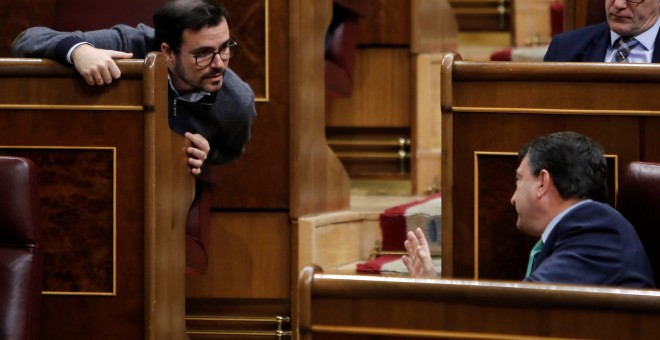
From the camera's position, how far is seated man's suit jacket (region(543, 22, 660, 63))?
1.32 meters

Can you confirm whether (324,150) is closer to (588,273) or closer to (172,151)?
(172,151)

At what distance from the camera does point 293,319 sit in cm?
149

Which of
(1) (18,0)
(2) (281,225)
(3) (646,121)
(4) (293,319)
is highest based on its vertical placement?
(1) (18,0)

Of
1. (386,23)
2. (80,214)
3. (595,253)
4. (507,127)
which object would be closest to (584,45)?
(507,127)

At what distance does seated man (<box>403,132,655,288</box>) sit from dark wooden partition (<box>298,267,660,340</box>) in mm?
145

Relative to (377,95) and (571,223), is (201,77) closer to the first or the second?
(571,223)

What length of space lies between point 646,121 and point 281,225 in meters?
0.51

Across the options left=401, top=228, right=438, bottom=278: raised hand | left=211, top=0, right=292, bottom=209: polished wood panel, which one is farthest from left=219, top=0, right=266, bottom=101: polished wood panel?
left=401, top=228, right=438, bottom=278: raised hand

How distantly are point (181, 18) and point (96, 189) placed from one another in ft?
0.63

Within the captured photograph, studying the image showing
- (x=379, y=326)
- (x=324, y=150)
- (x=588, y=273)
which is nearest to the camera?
(x=379, y=326)

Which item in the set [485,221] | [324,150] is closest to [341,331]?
[485,221]

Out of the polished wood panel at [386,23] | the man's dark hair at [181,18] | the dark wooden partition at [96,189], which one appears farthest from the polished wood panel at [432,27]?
the dark wooden partition at [96,189]

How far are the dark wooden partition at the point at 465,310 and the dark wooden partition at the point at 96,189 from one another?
0.37 metres

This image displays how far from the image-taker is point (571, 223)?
99 cm
